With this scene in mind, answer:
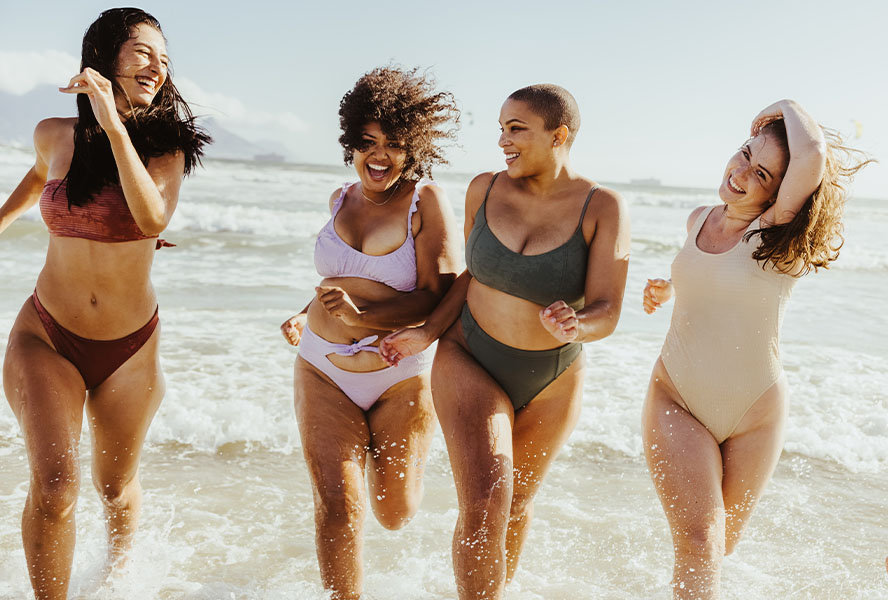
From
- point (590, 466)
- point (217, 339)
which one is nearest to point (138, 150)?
point (590, 466)

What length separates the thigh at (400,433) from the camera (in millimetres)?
3623

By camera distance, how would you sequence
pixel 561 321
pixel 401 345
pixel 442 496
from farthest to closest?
pixel 442 496, pixel 401 345, pixel 561 321

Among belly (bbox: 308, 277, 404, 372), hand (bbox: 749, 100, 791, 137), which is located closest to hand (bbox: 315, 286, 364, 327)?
belly (bbox: 308, 277, 404, 372)

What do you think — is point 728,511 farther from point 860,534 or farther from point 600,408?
point 600,408

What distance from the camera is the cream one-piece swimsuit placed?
3135 millimetres

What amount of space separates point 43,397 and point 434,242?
5.51 feet

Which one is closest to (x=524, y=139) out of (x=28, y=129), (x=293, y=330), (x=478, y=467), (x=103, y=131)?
(x=478, y=467)

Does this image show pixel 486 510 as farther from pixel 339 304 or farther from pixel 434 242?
pixel 434 242

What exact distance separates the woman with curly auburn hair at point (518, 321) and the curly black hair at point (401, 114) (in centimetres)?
33

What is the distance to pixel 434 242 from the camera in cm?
359

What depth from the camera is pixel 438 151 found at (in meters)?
3.76

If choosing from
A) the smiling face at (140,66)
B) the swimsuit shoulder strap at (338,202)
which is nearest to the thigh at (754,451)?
the swimsuit shoulder strap at (338,202)

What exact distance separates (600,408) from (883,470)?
6.93 ft

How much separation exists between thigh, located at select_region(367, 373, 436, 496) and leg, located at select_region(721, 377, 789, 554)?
1.30m
